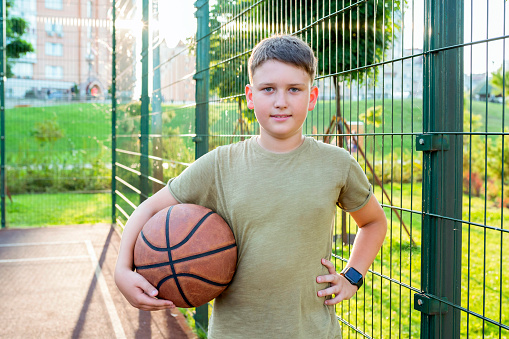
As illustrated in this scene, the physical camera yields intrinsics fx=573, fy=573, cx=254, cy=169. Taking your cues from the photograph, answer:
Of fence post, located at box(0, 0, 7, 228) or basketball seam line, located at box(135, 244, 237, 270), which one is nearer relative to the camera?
basketball seam line, located at box(135, 244, 237, 270)

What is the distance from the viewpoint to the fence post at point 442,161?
6.70 ft

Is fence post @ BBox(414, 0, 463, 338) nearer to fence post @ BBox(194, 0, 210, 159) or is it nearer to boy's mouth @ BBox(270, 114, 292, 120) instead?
boy's mouth @ BBox(270, 114, 292, 120)

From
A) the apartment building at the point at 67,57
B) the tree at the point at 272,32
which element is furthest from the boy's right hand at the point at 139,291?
the apartment building at the point at 67,57

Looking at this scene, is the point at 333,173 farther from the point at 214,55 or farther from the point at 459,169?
the point at 214,55

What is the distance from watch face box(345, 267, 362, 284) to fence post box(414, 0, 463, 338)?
0.80ft

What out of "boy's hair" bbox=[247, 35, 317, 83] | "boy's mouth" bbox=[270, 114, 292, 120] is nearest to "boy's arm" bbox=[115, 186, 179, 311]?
"boy's mouth" bbox=[270, 114, 292, 120]

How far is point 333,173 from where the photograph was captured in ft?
6.77

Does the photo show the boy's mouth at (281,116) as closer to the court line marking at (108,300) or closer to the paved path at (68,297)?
the paved path at (68,297)

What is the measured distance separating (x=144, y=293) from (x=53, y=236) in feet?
26.7

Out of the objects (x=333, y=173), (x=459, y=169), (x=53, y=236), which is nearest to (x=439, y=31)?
(x=459, y=169)

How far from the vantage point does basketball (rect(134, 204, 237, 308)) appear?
2076 millimetres

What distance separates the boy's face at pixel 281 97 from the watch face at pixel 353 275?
0.58 meters

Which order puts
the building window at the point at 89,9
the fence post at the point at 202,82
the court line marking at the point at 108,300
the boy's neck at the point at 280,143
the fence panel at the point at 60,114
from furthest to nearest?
the building window at the point at 89,9
the fence panel at the point at 60,114
the court line marking at the point at 108,300
the fence post at the point at 202,82
the boy's neck at the point at 280,143

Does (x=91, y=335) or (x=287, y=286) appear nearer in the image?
(x=287, y=286)
